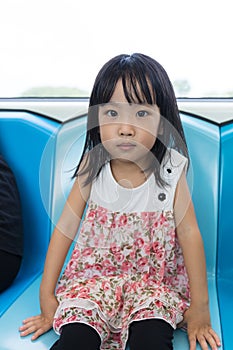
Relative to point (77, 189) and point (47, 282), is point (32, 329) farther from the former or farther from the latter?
point (77, 189)

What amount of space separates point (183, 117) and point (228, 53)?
33cm

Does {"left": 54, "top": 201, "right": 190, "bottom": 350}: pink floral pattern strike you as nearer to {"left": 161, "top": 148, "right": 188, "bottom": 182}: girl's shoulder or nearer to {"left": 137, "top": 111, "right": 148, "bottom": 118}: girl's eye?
{"left": 161, "top": 148, "right": 188, "bottom": 182}: girl's shoulder

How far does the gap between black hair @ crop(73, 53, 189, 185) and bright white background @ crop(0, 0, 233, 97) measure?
1.70 feet

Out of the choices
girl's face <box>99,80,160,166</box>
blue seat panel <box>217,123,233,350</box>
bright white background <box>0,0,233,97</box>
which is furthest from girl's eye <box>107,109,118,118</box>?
bright white background <box>0,0,233,97</box>

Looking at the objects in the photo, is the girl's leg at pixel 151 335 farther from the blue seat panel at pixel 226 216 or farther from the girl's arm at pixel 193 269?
the blue seat panel at pixel 226 216

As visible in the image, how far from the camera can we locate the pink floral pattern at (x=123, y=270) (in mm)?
1090

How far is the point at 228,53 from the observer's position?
1.68 meters

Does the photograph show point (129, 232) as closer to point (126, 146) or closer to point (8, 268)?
point (126, 146)

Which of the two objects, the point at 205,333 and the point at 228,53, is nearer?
the point at 205,333

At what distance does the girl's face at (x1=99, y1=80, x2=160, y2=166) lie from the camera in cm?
112

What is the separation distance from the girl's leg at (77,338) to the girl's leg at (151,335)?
71 millimetres

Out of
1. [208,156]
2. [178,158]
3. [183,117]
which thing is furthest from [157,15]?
[178,158]

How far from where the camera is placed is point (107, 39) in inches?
67.7

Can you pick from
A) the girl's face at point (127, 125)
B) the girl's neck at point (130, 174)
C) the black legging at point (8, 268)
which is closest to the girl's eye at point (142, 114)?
the girl's face at point (127, 125)
